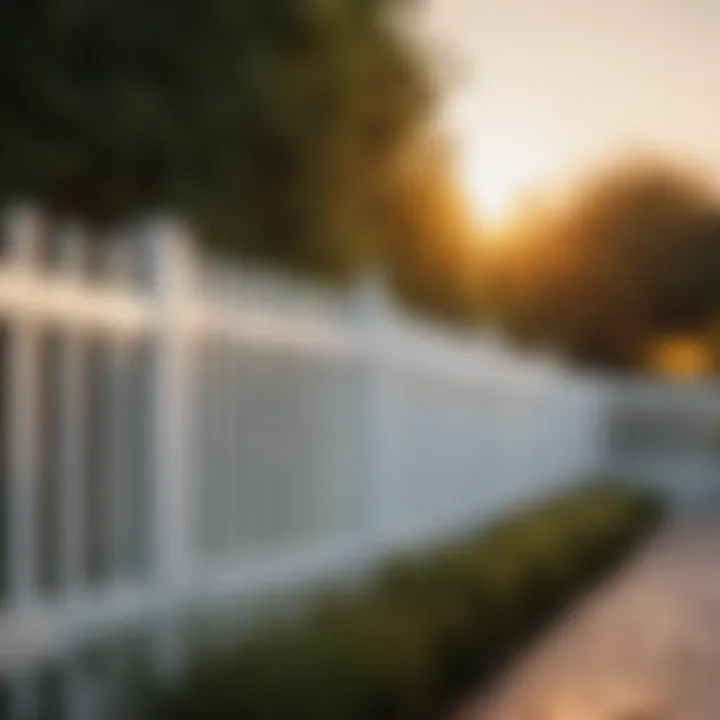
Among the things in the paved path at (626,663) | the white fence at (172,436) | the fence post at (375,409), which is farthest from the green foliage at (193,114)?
the paved path at (626,663)

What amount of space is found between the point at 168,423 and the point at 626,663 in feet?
11.4

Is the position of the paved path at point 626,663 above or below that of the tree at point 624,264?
below

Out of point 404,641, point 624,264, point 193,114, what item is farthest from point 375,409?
point 624,264

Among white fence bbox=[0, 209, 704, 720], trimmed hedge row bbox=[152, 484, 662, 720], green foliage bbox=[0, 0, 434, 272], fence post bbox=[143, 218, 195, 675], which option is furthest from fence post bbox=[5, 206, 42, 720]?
green foliage bbox=[0, 0, 434, 272]

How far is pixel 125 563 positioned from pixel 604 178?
38.7 metres

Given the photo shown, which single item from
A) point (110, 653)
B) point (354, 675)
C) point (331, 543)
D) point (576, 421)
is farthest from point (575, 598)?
point (576, 421)

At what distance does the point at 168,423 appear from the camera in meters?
5.33

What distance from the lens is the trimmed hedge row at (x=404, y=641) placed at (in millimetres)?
4871

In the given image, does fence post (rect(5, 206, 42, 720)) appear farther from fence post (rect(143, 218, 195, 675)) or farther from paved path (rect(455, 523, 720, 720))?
paved path (rect(455, 523, 720, 720))

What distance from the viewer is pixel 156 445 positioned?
5.23 m

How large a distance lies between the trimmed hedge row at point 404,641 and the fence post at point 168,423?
11.2 inches

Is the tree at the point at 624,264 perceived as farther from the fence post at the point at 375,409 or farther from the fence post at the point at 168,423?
the fence post at the point at 168,423

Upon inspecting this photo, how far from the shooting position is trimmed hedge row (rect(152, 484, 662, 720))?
4.87 m

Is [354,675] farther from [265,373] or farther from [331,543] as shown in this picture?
[331,543]
